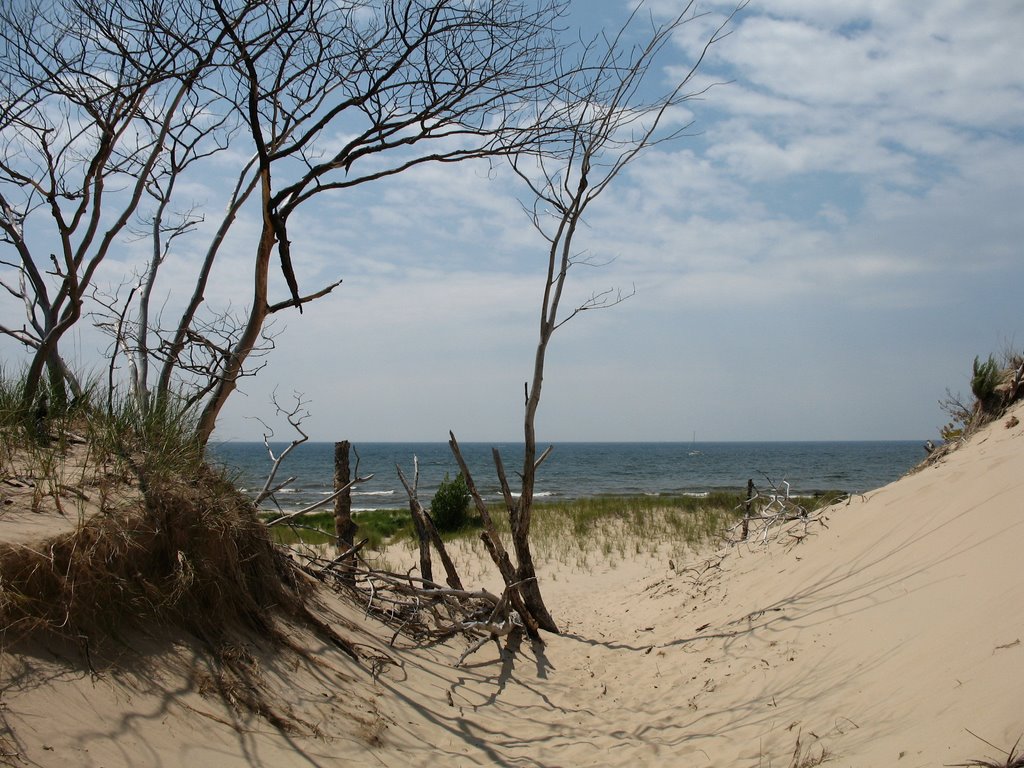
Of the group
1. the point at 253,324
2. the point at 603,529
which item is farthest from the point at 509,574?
the point at 603,529

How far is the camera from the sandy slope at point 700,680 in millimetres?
3391

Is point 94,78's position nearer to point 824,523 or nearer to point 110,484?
point 110,484

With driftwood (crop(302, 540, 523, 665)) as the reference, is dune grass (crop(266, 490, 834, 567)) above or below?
below

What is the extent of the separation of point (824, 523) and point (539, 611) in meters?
3.48

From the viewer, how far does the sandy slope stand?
3.39 m

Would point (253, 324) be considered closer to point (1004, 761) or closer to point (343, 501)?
point (343, 501)

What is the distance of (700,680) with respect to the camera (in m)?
6.14

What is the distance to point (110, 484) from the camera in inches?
169

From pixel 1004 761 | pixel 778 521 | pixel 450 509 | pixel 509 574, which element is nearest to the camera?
pixel 1004 761

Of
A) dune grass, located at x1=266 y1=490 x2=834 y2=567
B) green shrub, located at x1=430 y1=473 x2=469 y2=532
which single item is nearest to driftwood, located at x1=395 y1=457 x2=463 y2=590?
dune grass, located at x1=266 y1=490 x2=834 y2=567

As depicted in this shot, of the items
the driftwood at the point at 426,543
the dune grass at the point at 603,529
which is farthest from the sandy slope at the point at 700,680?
the dune grass at the point at 603,529

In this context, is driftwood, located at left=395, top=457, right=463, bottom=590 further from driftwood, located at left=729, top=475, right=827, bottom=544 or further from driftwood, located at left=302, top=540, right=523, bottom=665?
driftwood, located at left=729, top=475, right=827, bottom=544

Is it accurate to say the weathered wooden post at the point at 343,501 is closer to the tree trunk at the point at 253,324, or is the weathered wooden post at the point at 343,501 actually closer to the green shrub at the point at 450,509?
the tree trunk at the point at 253,324

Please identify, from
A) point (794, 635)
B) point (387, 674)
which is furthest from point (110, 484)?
point (794, 635)
